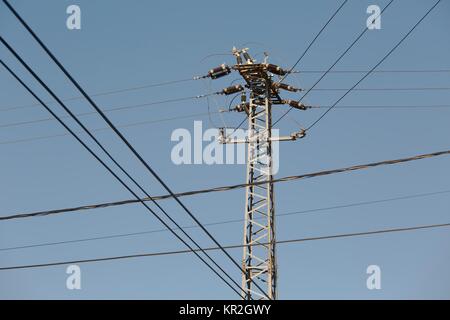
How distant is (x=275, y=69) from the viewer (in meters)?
16.2

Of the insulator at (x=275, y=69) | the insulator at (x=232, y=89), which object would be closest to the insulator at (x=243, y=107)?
the insulator at (x=232, y=89)

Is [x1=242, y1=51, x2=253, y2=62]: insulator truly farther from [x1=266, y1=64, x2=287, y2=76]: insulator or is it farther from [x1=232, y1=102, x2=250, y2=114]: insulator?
[x1=232, y1=102, x2=250, y2=114]: insulator

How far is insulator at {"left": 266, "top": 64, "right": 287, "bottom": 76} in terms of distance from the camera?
52.7 feet

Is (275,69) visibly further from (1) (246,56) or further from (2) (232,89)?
(2) (232,89)

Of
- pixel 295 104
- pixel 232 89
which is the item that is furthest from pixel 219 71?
pixel 295 104

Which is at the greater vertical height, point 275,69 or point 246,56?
point 246,56

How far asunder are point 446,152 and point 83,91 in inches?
244

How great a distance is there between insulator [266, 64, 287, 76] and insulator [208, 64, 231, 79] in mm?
1133

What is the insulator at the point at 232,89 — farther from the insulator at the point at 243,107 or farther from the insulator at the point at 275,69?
the insulator at the point at 275,69

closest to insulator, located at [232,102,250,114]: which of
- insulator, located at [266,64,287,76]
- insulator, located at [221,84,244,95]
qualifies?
insulator, located at [221,84,244,95]

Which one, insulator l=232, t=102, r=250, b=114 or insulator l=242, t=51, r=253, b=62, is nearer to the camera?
insulator l=242, t=51, r=253, b=62

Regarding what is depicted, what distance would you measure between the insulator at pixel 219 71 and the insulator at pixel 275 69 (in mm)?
1133

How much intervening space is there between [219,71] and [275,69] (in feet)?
5.20
